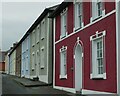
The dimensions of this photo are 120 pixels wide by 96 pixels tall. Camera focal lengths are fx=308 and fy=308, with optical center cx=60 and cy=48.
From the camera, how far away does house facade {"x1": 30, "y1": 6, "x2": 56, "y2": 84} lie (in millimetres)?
27125

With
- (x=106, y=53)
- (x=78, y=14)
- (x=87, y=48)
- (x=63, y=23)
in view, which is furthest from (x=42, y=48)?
(x=106, y=53)

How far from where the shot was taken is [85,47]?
17.0 metres

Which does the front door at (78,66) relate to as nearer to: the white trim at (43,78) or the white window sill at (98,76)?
the white window sill at (98,76)

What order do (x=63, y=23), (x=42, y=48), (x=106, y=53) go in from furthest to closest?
(x=42, y=48), (x=63, y=23), (x=106, y=53)

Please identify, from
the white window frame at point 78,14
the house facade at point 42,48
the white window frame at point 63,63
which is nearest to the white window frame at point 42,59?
the house facade at point 42,48

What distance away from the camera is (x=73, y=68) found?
1919 centimetres

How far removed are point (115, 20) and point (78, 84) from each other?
6.37 m

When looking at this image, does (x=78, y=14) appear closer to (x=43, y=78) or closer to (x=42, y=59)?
(x=43, y=78)

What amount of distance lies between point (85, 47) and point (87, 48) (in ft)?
1.12

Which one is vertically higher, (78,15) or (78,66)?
(78,15)

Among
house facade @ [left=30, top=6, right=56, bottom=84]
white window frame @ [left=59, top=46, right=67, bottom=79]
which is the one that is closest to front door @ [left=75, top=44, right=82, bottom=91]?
white window frame @ [left=59, top=46, right=67, bottom=79]

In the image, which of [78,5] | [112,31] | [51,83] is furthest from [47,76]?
[112,31]

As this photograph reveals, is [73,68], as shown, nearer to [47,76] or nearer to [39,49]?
[47,76]

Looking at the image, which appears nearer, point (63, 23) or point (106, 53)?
point (106, 53)
